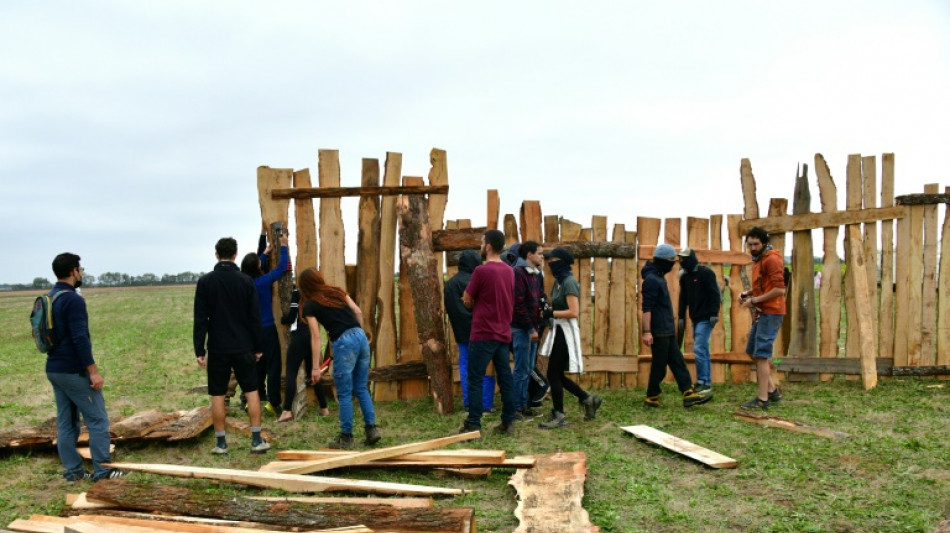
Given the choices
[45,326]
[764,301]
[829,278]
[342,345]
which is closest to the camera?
[45,326]

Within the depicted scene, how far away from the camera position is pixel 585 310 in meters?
10.0

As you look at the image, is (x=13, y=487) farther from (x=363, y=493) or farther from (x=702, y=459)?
(x=702, y=459)

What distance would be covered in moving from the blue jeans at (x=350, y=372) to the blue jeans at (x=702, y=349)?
13.5 feet

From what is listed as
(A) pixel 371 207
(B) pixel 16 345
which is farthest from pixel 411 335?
(B) pixel 16 345

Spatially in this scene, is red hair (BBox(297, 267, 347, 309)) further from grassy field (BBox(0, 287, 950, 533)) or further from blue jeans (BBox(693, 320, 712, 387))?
blue jeans (BBox(693, 320, 712, 387))

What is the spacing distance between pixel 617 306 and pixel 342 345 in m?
4.19

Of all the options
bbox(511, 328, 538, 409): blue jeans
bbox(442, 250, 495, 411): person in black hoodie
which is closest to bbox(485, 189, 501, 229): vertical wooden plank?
bbox(442, 250, 495, 411): person in black hoodie

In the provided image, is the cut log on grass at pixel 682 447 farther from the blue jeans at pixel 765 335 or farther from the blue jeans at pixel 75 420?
the blue jeans at pixel 75 420

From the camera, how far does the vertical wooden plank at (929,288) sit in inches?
386

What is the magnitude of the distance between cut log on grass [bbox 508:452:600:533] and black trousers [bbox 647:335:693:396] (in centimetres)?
253

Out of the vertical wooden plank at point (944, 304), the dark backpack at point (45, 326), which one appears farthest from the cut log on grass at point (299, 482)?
the vertical wooden plank at point (944, 304)

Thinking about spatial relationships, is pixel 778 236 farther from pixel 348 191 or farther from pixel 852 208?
pixel 348 191

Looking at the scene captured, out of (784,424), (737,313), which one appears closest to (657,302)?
(784,424)

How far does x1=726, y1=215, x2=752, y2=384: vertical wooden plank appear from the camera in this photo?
33.1 feet
